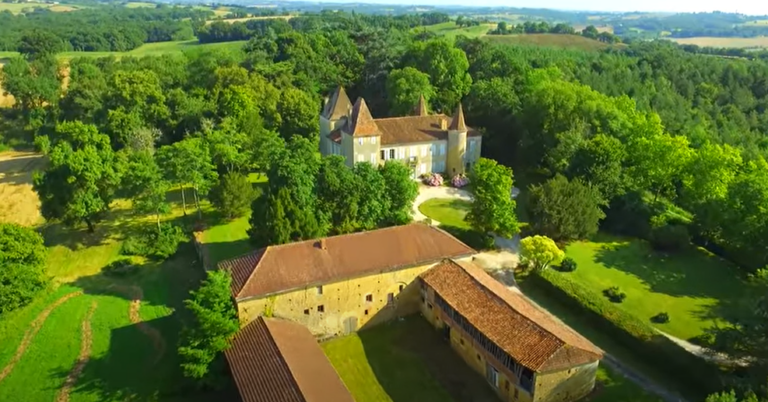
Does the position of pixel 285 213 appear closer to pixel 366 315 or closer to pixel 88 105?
pixel 366 315

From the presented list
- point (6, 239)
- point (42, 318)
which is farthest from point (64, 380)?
point (6, 239)

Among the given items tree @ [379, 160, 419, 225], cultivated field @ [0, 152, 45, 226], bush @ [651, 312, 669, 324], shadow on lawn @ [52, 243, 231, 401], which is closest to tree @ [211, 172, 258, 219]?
shadow on lawn @ [52, 243, 231, 401]

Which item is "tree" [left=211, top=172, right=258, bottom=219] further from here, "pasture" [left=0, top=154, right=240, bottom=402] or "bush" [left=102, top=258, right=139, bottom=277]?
"bush" [left=102, top=258, right=139, bottom=277]

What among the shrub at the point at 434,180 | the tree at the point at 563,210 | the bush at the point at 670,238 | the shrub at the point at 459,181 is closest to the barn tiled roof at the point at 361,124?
the shrub at the point at 434,180

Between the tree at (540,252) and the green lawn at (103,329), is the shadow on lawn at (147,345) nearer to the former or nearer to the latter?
the green lawn at (103,329)

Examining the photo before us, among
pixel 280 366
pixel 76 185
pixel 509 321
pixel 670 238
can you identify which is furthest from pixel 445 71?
pixel 280 366

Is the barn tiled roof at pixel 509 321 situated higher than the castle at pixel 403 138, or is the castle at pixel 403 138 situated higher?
the castle at pixel 403 138

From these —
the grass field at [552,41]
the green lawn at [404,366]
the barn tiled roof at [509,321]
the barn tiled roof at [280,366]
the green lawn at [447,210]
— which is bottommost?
the green lawn at [404,366]
